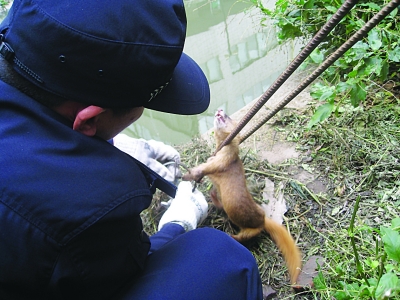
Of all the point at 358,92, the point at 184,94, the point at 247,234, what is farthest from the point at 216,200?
the point at 184,94

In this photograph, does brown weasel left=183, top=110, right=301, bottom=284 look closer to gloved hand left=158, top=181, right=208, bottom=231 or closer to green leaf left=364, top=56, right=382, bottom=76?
gloved hand left=158, top=181, right=208, bottom=231

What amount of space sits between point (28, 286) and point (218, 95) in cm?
319

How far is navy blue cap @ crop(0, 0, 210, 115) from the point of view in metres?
0.81

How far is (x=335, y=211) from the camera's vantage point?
6.59 ft

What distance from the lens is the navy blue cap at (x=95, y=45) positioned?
0.81 metres

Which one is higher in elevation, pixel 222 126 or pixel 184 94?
pixel 184 94

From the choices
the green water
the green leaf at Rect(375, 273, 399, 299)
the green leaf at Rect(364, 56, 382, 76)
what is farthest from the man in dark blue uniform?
the green water

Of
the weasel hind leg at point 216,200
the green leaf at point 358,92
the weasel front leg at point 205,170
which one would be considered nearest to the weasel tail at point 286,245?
the weasel hind leg at point 216,200

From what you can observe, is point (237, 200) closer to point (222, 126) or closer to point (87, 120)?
point (222, 126)

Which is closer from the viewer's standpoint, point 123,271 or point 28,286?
point 28,286

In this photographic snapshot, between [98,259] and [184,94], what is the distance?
0.58 metres

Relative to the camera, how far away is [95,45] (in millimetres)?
827

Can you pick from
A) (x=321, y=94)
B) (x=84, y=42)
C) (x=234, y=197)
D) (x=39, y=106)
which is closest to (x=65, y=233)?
(x=39, y=106)

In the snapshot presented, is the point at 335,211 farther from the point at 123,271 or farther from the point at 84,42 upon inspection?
the point at 84,42
